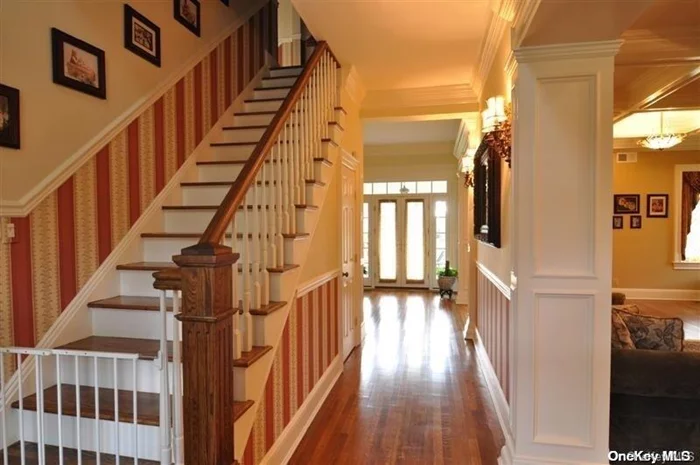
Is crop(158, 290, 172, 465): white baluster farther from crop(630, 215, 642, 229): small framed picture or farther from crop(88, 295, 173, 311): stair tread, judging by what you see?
crop(630, 215, 642, 229): small framed picture

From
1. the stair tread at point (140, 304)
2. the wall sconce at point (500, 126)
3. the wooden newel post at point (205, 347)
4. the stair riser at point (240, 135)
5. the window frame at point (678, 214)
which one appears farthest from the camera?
the window frame at point (678, 214)

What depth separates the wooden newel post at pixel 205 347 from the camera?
4.76 feet

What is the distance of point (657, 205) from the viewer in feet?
24.0

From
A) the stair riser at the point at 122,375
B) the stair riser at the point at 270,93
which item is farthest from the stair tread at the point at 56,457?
the stair riser at the point at 270,93

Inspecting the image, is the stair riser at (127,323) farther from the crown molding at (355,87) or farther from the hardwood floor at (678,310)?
the hardwood floor at (678,310)

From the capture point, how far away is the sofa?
216 cm

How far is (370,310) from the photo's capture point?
6.65 meters

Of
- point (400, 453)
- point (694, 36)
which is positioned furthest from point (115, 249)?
point (694, 36)

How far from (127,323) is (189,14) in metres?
2.56

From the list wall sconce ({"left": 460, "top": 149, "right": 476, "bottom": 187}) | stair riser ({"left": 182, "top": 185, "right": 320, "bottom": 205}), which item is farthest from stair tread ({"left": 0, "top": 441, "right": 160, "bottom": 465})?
wall sconce ({"left": 460, "top": 149, "right": 476, "bottom": 187})

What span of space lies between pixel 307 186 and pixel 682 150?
25.2 feet

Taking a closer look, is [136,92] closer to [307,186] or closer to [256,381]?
[307,186]

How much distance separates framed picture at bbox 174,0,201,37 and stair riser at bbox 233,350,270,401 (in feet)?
9.18

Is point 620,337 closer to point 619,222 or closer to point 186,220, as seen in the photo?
point 186,220
